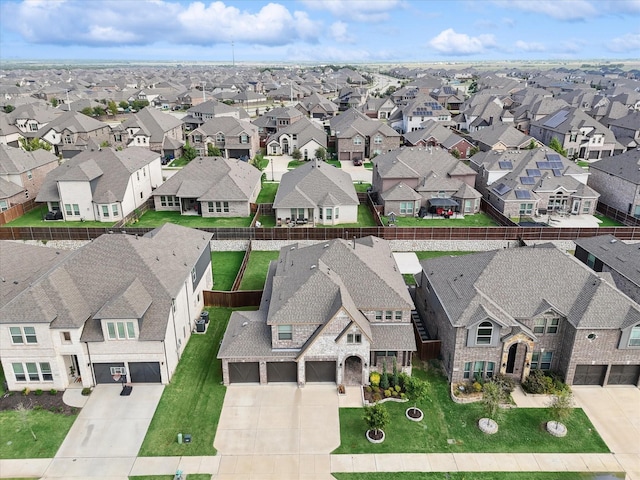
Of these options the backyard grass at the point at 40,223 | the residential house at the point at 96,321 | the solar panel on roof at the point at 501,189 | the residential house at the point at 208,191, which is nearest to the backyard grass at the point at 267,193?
the residential house at the point at 208,191

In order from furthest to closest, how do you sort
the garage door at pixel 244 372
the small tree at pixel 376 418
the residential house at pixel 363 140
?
the residential house at pixel 363 140 < the garage door at pixel 244 372 < the small tree at pixel 376 418

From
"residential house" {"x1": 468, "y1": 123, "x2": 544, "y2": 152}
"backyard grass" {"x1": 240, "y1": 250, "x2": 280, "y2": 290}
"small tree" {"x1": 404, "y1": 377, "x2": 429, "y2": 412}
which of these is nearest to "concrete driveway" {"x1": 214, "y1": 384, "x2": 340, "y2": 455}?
"small tree" {"x1": 404, "y1": 377, "x2": 429, "y2": 412}

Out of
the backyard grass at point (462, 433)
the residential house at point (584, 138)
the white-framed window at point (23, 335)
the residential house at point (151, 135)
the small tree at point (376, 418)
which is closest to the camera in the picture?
the backyard grass at point (462, 433)

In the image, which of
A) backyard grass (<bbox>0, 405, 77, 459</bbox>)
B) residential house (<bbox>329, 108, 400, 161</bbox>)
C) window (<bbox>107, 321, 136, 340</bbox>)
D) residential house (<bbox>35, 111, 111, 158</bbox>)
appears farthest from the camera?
residential house (<bbox>35, 111, 111, 158</bbox>)

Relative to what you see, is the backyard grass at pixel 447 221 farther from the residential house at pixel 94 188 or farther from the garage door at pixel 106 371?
the garage door at pixel 106 371

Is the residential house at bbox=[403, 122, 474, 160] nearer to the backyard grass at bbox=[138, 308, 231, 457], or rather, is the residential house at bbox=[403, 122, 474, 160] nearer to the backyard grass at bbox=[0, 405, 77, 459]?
the backyard grass at bbox=[138, 308, 231, 457]

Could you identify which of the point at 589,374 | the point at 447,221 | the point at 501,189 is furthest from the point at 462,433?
the point at 501,189

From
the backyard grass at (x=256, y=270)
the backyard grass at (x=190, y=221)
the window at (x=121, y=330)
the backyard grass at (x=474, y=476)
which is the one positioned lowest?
the backyard grass at (x=474, y=476)
